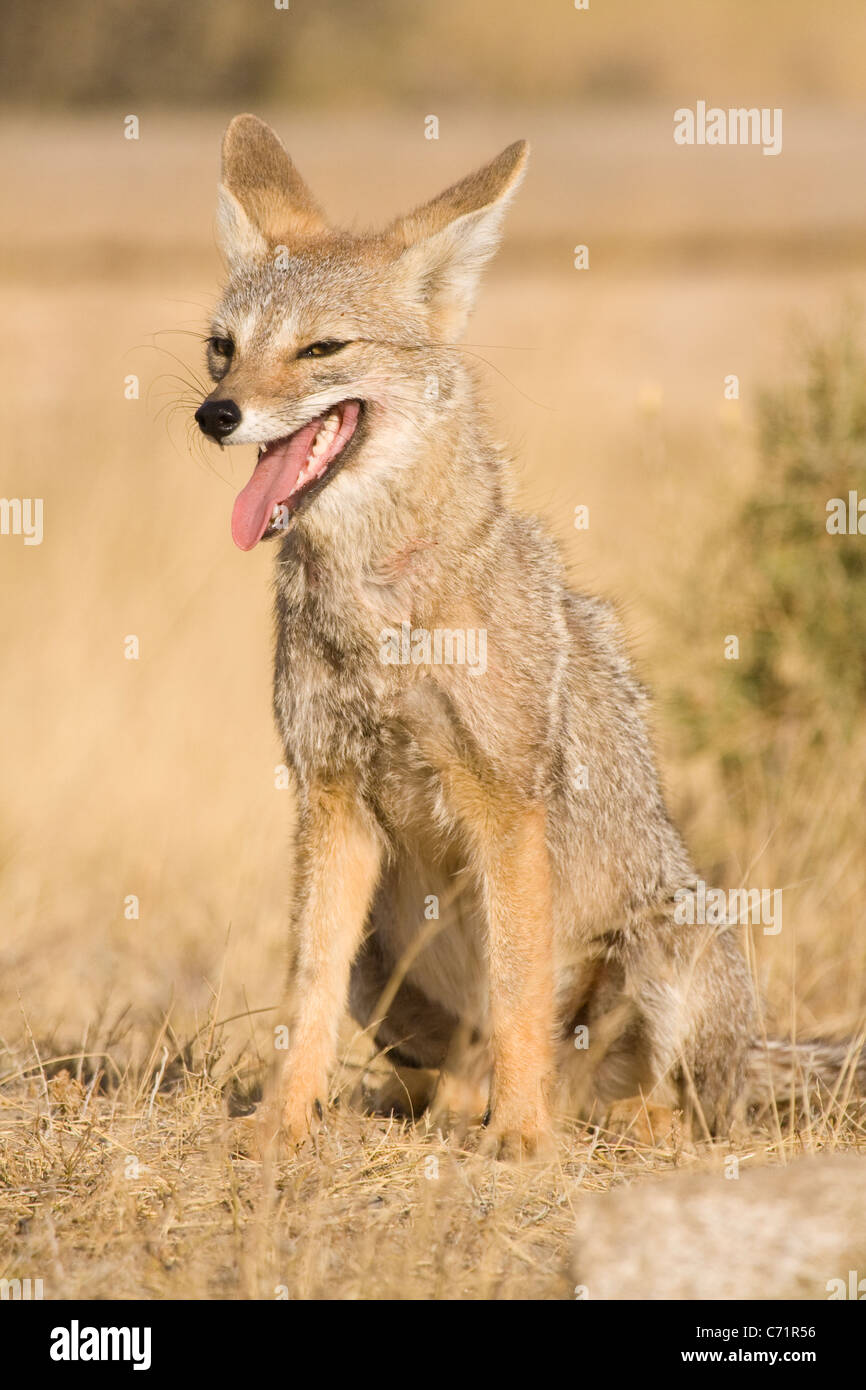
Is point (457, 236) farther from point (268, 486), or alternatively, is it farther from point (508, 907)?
point (508, 907)

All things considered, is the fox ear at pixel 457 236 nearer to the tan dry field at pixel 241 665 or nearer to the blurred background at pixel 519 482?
the tan dry field at pixel 241 665

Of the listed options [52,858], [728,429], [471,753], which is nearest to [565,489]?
[728,429]

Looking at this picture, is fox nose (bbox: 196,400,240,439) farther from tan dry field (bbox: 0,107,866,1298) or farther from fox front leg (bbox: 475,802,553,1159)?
fox front leg (bbox: 475,802,553,1159)

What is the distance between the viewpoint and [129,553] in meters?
11.1

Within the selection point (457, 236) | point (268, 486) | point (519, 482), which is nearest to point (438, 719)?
point (268, 486)

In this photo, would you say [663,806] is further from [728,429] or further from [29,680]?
[29,680]

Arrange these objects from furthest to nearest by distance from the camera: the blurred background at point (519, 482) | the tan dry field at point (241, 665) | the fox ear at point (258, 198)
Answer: the blurred background at point (519, 482)
the fox ear at point (258, 198)
the tan dry field at point (241, 665)

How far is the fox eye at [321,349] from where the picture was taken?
14.8 ft

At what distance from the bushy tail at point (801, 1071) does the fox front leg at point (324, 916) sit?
4.89 feet

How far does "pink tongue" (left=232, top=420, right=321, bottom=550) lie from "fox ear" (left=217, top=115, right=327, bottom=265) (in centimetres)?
85

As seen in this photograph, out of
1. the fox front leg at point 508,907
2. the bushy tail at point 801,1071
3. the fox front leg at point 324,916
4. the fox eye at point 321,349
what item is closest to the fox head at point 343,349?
the fox eye at point 321,349

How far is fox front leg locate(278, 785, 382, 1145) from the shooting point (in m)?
4.65

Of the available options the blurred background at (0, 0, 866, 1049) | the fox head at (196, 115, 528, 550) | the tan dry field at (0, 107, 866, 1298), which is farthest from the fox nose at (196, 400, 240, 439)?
the tan dry field at (0, 107, 866, 1298)

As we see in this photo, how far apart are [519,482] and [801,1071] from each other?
2222mm
